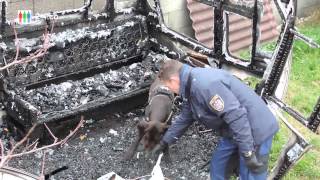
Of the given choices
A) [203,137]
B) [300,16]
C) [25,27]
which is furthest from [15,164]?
[300,16]

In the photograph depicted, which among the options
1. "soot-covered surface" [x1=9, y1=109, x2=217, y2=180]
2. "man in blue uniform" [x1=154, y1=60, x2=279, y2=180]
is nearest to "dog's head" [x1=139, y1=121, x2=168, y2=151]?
"soot-covered surface" [x1=9, y1=109, x2=217, y2=180]

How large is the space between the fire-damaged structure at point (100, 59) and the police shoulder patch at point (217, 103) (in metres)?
0.86

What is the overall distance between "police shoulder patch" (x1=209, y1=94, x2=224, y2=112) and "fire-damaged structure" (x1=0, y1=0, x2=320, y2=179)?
0.86 meters

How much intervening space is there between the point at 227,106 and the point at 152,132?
A: 1294 millimetres

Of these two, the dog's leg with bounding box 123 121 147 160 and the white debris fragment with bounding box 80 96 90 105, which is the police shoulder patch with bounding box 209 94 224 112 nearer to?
the dog's leg with bounding box 123 121 147 160

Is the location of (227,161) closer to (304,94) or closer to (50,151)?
(50,151)

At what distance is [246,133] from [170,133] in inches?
33.4

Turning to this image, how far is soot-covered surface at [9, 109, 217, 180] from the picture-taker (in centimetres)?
500

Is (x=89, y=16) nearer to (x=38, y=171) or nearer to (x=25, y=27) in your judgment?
(x=25, y=27)

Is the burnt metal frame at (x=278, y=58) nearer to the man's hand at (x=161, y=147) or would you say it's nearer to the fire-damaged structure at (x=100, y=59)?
the fire-damaged structure at (x=100, y=59)

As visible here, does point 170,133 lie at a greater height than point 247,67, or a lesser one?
lesser

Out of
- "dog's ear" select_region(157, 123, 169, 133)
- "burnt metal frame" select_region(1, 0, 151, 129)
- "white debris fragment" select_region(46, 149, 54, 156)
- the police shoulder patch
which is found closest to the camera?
the police shoulder patch

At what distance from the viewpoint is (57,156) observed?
204 inches

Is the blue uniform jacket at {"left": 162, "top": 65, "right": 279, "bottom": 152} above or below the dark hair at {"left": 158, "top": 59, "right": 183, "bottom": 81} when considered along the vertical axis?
below
